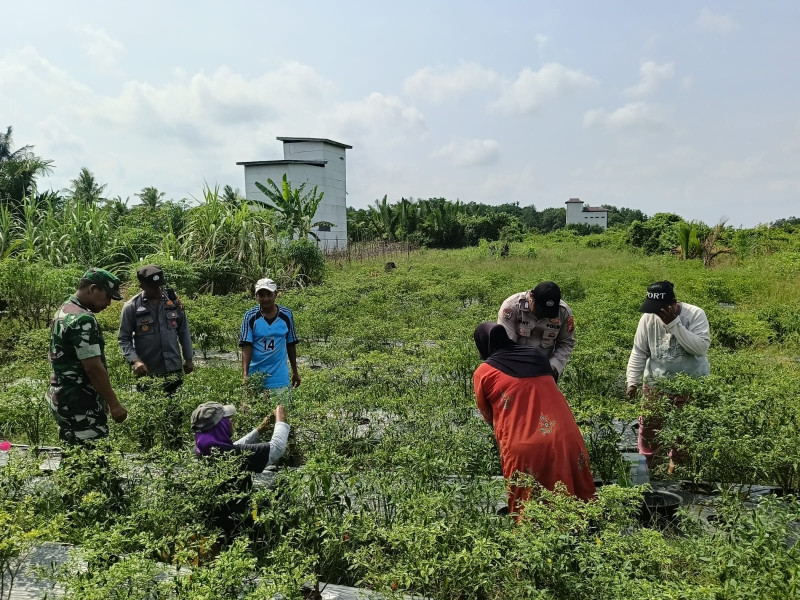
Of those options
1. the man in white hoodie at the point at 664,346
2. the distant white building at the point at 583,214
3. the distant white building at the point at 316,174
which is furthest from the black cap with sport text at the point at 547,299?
the distant white building at the point at 583,214

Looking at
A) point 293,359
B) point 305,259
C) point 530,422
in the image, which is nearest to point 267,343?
point 293,359

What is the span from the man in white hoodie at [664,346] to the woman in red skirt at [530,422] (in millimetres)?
1242

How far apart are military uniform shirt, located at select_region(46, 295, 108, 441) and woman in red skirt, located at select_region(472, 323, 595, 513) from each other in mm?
2494

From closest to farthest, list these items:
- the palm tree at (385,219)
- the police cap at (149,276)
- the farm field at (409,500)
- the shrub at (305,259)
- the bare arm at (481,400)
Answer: the farm field at (409,500)
the bare arm at (481,400)
the police cap at (149,276)
the shrub at (305,259)
the palm tree at (385,219)

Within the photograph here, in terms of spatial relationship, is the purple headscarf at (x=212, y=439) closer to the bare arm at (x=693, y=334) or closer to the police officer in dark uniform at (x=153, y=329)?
the police officer in dark uniform at (x=153, y=329)

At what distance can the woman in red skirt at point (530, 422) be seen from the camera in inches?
116

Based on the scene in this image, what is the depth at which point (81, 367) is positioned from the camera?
3.61 meters

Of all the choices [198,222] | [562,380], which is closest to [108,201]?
[198,222]

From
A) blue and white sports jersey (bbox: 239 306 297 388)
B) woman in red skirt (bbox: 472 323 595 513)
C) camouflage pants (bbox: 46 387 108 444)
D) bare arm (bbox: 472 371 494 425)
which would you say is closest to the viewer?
woman in red skirt (bbox: 472 323 595 513)

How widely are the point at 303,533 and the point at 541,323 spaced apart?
223cm

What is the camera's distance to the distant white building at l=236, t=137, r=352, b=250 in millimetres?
26109

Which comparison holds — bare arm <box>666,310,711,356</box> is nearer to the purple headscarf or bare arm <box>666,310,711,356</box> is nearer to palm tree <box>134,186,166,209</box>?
the purple headscarf

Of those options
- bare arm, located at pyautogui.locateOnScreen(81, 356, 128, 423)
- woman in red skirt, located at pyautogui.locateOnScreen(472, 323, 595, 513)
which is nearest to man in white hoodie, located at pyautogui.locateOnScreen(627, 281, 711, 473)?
woman in red skirt, located at pyautogui.locateOnScreen(472, 323, 595, 513)

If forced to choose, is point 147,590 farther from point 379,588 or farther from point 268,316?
point 268,316
